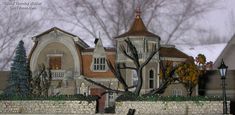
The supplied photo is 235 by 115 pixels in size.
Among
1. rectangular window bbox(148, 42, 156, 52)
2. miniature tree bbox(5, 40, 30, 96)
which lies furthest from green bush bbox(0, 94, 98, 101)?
rectangular window bbox(148, 42, 156, 52)

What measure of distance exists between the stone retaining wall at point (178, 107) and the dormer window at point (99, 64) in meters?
13.7

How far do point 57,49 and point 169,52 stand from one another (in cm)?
894

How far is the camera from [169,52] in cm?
4034

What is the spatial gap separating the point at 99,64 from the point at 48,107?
12.8 meters

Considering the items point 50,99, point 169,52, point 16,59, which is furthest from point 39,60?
point 50,99

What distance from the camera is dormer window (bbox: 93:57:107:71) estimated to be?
39719 mm

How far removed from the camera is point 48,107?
89.9 feet

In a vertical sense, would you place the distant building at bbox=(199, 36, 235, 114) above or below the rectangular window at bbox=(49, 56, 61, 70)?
below

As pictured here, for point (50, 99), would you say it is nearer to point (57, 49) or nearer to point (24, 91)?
point (24, 91)

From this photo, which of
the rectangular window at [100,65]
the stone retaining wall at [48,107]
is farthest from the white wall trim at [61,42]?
the stone retaining wall at [48,107]

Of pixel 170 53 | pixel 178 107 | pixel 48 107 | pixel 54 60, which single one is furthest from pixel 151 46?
pixel 48 107

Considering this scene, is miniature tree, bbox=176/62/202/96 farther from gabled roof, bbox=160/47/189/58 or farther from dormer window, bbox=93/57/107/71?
dormer window, bbox=93/57/107/71

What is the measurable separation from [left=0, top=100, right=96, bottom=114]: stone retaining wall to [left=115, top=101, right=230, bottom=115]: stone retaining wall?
193 centimetres

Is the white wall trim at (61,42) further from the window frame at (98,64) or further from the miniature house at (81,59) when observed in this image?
the window frame at (98,64)
